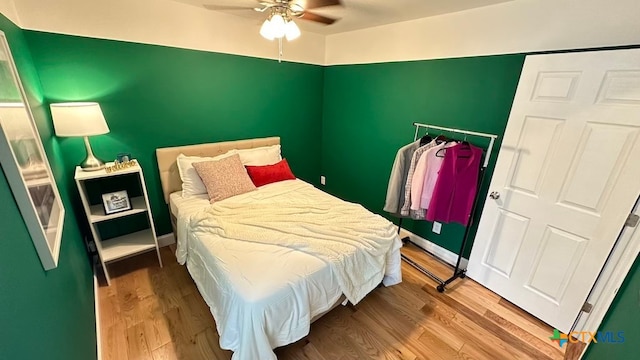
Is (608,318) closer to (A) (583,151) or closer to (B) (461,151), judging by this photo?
(A) (583,151)

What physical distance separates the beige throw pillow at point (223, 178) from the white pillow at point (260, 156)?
8.7 inches

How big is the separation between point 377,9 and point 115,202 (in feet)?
9.04

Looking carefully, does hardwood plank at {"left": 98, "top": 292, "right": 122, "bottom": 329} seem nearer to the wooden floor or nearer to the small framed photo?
the wooden floor

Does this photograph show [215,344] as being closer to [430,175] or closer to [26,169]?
[26,169]

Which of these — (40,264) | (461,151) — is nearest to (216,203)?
(40,264)

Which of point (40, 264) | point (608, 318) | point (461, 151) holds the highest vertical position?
point (461, 151)

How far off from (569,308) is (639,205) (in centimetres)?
84

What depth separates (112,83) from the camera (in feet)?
7.13

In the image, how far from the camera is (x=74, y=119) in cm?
184

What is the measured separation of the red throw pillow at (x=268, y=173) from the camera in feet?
8.77

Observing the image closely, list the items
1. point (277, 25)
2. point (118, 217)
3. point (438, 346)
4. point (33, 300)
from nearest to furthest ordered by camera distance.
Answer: point (33, 300)
point (277, 25)
point (438, 346)
point (118, 217)

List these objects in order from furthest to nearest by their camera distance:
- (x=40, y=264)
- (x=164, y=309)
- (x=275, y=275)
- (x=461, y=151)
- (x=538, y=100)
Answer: (x=461, y=151)
(x=164, y=309)
(x=538, y=100)
(x=275, y=275)
(x=40, y=264)

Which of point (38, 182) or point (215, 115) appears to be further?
point (215, 115)

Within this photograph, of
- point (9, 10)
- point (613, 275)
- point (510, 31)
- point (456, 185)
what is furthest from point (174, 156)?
point (613, 275)
